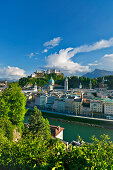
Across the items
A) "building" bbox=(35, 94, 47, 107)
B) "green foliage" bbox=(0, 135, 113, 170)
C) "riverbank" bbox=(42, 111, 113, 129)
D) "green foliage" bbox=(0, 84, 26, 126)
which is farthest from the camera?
"building" bbox=(35, 94, 47, 107)

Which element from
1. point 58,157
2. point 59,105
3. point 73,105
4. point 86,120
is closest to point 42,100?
point 59,105

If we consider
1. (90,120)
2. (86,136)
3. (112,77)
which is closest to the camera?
(86,136)

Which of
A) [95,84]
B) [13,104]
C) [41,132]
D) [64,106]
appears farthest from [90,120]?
[95,84]

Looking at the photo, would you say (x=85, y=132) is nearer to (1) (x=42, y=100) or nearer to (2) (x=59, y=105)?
(2) (x=59, y=105)

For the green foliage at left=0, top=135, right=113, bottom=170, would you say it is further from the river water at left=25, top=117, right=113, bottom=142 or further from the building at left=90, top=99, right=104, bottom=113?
the building at left=90, top=99, right=104, bottom=113

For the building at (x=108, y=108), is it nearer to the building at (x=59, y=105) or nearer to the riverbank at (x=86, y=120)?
the riverbank at (x=86, y=120)

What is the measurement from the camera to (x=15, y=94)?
396 inches

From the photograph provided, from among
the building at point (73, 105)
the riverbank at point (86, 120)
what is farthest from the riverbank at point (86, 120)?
the building at point (73, 105)

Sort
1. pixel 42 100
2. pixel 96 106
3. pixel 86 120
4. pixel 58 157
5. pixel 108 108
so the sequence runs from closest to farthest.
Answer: pixel 58 157 → pixel 86 120 → pixel 108 108 → pixel 96 106 → pixel 42 100

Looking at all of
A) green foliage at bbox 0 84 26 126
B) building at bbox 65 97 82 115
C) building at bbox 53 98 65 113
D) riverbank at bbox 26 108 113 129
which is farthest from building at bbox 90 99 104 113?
green foliage at bbox 0 84 26 126

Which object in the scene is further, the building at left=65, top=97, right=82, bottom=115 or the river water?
the building at left=65, top=97, right=82, bottom=115

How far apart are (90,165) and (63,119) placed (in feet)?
69.5

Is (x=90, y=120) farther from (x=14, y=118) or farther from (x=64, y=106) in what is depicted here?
(x=14, y=118)

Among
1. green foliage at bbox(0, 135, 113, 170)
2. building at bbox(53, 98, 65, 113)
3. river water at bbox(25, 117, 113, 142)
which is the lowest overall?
river water at bbox(25, 117, 113, 142)
